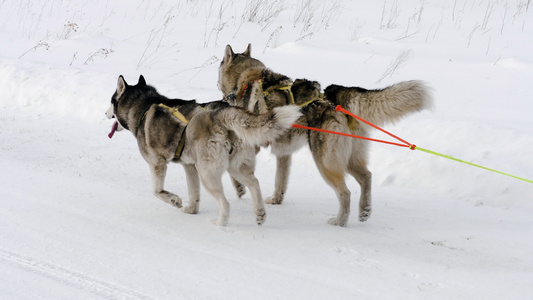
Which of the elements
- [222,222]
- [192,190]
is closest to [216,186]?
[222,222]

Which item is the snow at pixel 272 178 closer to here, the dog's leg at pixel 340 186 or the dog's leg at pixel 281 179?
the dog's leg at pixel 340 186

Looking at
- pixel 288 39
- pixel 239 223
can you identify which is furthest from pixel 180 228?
pixel 288 39

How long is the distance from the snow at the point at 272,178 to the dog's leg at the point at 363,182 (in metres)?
0.18

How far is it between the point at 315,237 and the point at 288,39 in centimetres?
893

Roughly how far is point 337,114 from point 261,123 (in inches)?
36.2

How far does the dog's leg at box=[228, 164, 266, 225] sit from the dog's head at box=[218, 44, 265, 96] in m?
1.52

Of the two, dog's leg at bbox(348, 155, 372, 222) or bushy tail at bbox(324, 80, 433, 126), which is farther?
dog's leg at bbox(348, 155, 372, 222)

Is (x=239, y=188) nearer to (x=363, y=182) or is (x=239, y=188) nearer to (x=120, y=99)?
(x=363, y=182)

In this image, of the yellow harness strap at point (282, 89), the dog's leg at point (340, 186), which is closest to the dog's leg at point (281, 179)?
the yellow harness strap at point (282, 89)

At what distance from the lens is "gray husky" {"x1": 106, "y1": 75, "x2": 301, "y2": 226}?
180 inches

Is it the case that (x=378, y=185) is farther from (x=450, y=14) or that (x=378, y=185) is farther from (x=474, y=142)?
(x=450, y=14)

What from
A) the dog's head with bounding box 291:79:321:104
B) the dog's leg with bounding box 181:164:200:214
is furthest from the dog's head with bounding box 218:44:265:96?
the dog's leg with bounding box 181:164:200:214

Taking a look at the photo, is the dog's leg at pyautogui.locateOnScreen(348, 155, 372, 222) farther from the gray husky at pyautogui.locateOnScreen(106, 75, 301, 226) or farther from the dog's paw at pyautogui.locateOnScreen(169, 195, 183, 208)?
the dog's paw at pyautogui.locateOnScreen(169, 195, 183, 208)

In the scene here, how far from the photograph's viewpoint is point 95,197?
5496mm
